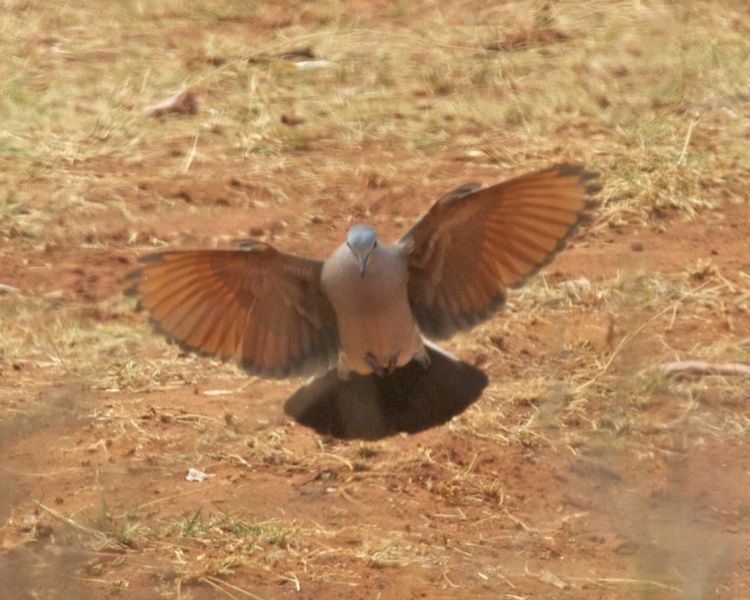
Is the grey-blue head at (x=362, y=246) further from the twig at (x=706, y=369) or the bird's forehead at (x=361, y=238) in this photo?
the twig at (x=706, y=369)

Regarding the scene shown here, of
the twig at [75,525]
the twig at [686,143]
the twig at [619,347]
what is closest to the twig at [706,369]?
the twig at [619,347]

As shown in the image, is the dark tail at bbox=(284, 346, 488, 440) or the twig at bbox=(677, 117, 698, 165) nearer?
the dark tail at bbox=(284, 346, 488, 440)

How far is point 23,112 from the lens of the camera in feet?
26.8

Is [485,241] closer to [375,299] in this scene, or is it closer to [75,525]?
[375,299]

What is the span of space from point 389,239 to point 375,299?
205cm

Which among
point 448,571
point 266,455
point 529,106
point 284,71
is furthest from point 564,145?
point 448,571

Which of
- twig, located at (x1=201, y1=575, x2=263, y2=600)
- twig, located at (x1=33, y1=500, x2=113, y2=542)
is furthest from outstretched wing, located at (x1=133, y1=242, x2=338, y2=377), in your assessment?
twig, located at (x1=201, y1=575, x2=263, y2=600)

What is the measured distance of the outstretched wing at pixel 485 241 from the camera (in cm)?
460

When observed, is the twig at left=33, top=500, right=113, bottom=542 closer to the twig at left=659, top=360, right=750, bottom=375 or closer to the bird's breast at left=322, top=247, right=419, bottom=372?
the bird's breast at left=322, top=247, right=419, bottom=372

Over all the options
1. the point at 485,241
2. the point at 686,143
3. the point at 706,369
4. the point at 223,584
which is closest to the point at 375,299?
the point at 485,241

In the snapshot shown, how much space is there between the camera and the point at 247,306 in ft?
15.7

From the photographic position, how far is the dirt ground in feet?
14.5

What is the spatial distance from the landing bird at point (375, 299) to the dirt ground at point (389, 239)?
319 millimetres

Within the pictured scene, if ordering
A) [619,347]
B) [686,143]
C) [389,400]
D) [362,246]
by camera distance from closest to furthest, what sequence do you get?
[362,246] → [389,400] → [619,347] → [686,143]
